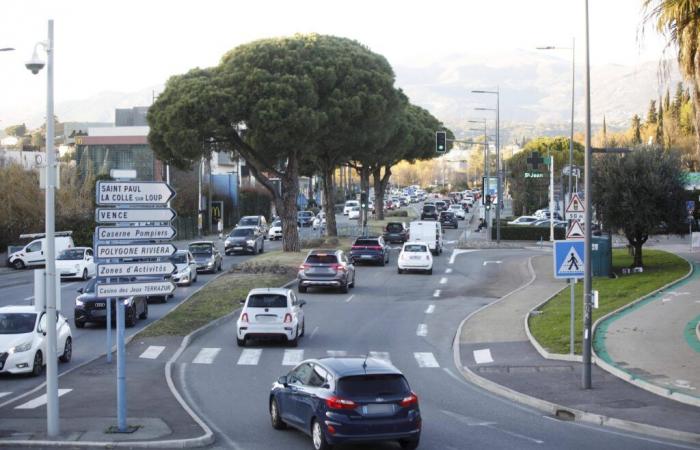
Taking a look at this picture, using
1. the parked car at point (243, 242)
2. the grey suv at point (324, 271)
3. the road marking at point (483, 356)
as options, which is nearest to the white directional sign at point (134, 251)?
the road marking at point (483, 356)

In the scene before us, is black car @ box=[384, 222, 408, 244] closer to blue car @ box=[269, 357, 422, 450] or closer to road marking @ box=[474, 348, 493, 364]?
road marking @ box=[474, 348, 493, 364]

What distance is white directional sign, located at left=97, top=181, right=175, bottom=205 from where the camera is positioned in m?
15.7

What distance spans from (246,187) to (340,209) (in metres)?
27.5

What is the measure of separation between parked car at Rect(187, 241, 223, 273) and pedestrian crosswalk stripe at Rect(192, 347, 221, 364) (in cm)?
2100

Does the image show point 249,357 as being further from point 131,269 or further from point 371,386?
point 371,386

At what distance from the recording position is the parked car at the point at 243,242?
60906 mm

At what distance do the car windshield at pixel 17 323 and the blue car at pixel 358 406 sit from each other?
33.5ft

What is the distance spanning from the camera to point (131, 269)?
50.9 ft

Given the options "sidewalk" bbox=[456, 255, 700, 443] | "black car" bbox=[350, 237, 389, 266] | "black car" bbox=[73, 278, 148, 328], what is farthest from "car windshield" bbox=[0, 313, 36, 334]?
"black car" bbox=[350, 237, 389, 266]

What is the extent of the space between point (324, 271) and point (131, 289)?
79.9 feet

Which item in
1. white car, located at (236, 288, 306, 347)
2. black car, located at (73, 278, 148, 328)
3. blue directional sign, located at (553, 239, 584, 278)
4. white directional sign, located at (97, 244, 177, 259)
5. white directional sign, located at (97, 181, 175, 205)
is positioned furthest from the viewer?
black car, located at (73, 278, 148, 328)

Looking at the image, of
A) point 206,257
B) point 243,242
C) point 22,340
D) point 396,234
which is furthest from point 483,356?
point 396,234

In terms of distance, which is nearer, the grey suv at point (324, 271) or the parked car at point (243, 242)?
the grey suv at point (324, 271)

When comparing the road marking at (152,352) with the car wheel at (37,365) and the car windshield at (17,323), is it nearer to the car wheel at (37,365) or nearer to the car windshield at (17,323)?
the car wheel at (37,365)
